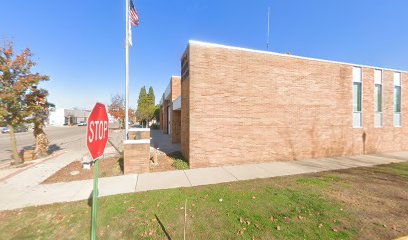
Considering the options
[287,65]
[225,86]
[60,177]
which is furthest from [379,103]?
[60,177]

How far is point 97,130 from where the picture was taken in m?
2.39

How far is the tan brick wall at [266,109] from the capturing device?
28.6 ft

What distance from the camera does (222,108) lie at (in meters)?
8.99

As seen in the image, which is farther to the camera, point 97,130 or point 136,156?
point 136,156

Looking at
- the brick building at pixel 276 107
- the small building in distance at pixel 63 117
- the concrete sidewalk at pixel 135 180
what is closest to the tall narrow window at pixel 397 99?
the brick building at pixel 276 107

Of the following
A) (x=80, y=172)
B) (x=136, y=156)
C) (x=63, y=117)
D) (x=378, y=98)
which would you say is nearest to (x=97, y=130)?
(x=136, y=156)

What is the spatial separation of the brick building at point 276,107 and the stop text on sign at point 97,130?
5991 millimetres

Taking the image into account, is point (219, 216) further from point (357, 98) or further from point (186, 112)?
point (357, 98)

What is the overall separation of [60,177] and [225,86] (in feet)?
26.8

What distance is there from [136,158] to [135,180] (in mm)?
1147

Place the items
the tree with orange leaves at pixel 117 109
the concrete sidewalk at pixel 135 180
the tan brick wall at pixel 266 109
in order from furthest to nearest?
the tree with orange leaves at pixel 117 109 → the tan brick wall at pixel 266 109 → the concrete sidewalk at pixel 135 180

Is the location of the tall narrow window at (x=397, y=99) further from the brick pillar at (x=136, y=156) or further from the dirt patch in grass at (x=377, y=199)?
the brick pillar at (x=136, y=156)

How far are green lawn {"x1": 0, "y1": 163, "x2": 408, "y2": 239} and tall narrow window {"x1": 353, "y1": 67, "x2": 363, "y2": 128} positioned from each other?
7.97 meters

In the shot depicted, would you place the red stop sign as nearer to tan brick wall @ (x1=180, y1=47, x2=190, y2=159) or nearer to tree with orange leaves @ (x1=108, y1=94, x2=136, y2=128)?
tan brick wall @ (x1=180, y1=47, x2=190, y2=159)
